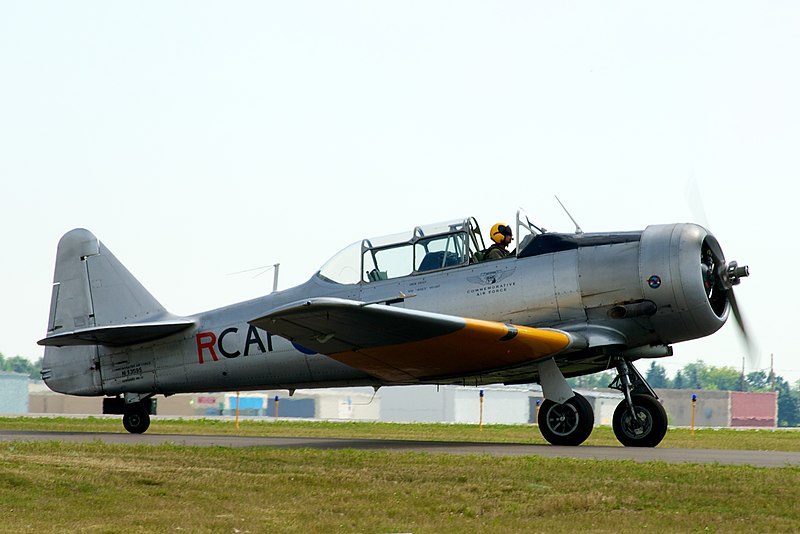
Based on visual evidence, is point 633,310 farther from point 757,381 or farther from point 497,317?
point 757,381

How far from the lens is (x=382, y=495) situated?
9.63m

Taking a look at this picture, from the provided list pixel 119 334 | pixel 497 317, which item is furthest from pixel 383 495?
pixel 119 334

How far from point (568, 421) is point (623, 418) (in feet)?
2.81

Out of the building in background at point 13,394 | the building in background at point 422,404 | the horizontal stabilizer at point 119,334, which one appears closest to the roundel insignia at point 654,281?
the horizontal stabilizer at point 119,334

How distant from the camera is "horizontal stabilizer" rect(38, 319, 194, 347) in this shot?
61.6ft

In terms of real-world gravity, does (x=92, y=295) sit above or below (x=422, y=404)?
above

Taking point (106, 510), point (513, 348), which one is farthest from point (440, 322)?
point (106, 510)

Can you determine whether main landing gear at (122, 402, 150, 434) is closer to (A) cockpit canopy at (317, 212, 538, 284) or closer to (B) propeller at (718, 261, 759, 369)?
(A) cockpit canopy at (317, 212, 538, 284)

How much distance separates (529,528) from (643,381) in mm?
7802

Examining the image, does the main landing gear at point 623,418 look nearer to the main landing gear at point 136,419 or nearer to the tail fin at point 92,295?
the tail fin at point 92,295

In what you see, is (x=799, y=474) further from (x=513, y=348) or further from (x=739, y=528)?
(x=513, y=348)

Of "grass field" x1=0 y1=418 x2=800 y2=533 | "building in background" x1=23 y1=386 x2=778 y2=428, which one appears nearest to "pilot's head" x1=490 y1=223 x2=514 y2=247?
"grass field" x1=0 y1=418 x2=800 y2=533

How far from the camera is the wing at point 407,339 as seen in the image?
13.2 meters

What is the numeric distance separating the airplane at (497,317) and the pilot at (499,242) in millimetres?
50
